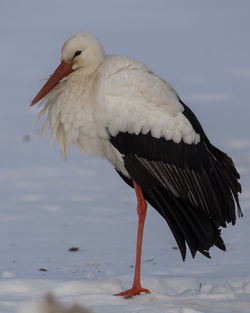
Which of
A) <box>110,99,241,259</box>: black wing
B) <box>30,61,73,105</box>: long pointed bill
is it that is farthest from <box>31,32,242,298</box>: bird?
<box>30,61,73,105</box>: long pointed bill

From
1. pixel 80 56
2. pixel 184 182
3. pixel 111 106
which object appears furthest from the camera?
pixel 80 56

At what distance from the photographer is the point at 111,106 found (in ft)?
24.0

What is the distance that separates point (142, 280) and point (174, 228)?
1.94ft

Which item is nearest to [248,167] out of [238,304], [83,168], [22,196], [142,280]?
[83,168]

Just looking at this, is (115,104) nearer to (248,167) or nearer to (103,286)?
(103,286)

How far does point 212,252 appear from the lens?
365 inches

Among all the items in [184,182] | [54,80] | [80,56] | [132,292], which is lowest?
[132,292]

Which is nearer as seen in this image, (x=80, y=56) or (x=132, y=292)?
(x=132, y=292)

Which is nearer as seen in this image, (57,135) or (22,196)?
(57,135)

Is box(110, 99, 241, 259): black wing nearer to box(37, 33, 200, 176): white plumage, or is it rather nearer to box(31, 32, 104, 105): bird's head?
box(37, 33, 200, 176): white plumage

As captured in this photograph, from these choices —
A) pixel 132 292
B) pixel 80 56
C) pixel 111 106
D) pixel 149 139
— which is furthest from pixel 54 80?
pixel 132 292

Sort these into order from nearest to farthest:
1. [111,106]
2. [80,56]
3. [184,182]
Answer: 1. [111,106]
2. [184,182]
3. [80,56]

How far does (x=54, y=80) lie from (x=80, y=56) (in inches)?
11.7

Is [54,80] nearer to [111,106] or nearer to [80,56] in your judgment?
[80,56]
